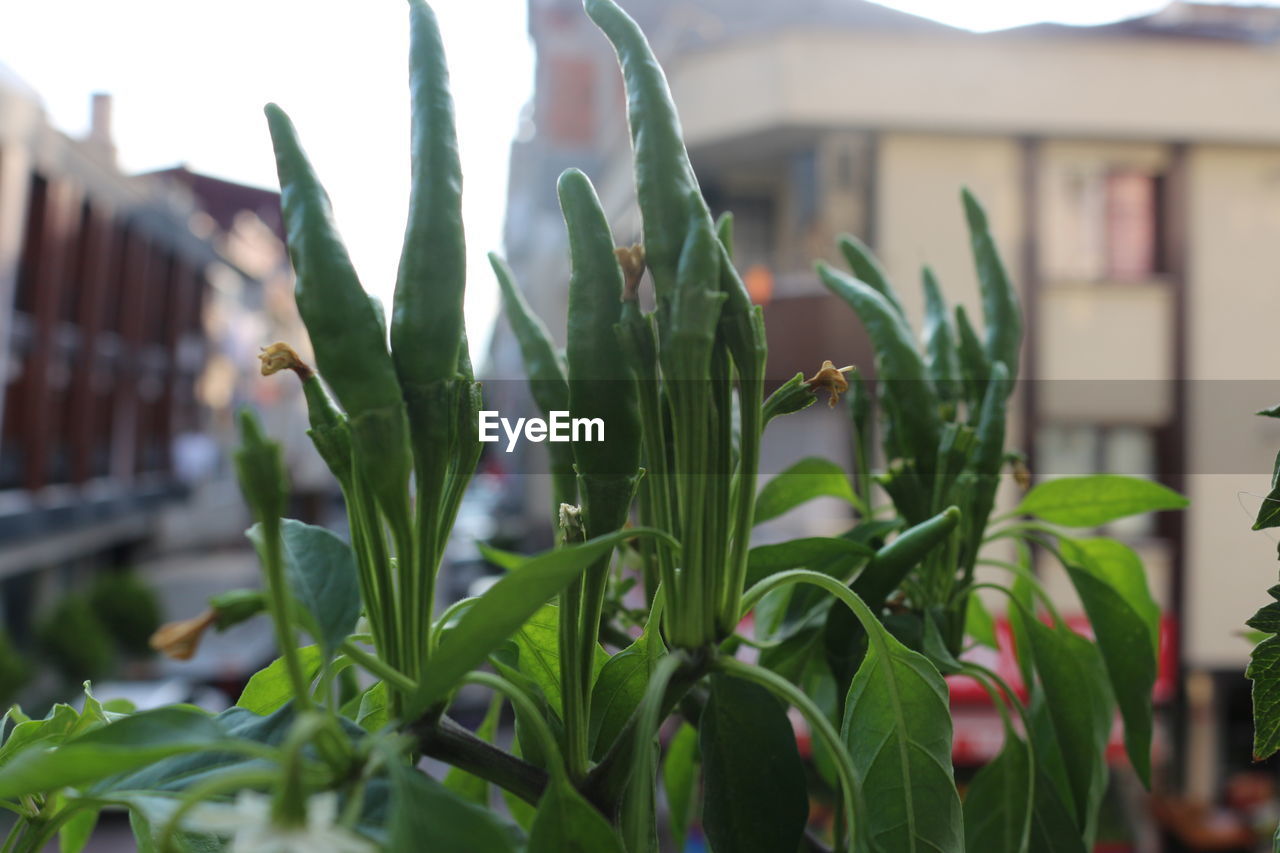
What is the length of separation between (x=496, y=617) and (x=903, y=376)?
215 millimetres

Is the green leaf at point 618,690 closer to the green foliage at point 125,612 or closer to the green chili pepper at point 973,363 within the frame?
the green chili pepper at point 973,363

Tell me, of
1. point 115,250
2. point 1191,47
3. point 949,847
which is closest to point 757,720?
point 949,847

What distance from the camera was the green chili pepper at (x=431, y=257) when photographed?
22 cm

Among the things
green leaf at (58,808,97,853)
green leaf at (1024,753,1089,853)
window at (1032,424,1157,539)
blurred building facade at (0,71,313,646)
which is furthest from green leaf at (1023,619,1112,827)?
blurred building facade at (0,71,313,646)

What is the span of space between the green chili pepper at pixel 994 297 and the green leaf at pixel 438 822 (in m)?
0.32

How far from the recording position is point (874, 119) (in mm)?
3516

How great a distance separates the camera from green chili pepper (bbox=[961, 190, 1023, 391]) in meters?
0.42

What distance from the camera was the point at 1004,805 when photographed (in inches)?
14.5

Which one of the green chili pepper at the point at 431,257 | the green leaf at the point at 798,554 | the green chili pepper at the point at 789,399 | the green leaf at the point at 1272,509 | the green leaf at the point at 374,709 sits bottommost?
the green leaf at the point at 374,709

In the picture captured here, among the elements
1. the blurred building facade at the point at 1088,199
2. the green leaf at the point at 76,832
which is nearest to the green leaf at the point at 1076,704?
the green leaf at the point at 76,832

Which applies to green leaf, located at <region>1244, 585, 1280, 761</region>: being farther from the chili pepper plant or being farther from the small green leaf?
the small green leaf

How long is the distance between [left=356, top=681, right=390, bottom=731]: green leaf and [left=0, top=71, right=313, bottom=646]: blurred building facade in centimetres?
406

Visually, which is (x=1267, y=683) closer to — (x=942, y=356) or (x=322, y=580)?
(x=942, y=356)

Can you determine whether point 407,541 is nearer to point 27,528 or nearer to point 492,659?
point 492,659
